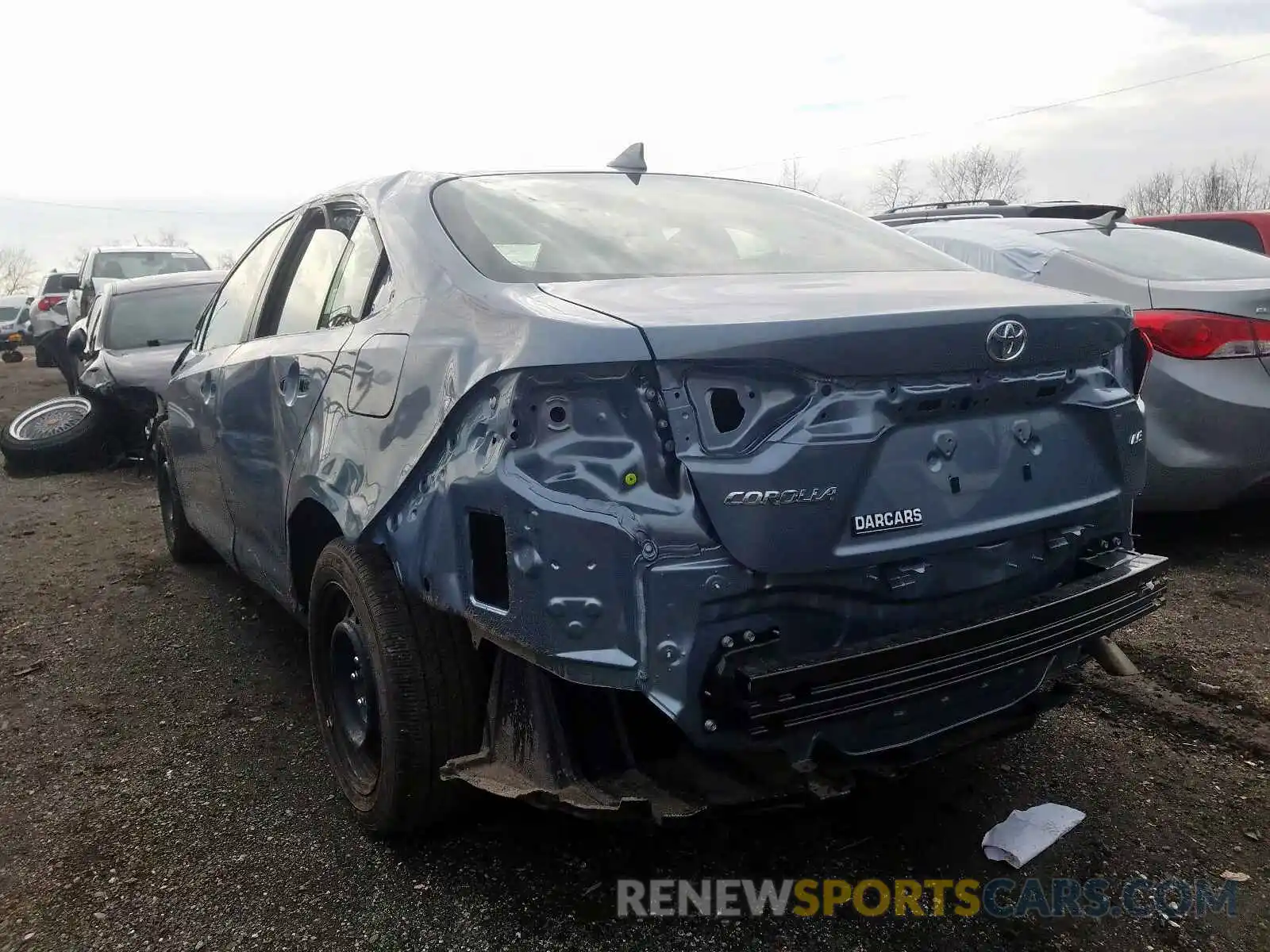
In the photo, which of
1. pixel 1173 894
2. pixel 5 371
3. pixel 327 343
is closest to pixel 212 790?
pixel 327 343

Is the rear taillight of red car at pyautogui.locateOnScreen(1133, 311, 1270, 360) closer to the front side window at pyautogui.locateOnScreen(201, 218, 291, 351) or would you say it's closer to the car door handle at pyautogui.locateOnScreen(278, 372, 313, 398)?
the car door handle at pyautogui.locateOnScreen(278, 372, 313, 398)

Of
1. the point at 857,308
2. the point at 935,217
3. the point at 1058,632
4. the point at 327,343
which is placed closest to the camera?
the point at 857,308

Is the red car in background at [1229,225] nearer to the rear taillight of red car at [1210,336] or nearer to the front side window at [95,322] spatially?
the rear taillight of red car at [1210,336]

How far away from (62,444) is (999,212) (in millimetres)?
7271

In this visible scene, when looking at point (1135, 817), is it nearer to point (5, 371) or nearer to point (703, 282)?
point (703, 282)

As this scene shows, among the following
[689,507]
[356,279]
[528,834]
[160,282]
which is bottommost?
[528,834]

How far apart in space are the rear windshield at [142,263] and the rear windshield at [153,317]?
5146 millimetres

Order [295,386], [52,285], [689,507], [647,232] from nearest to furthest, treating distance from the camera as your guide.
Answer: [689,507]
[647,232]
[295,386]
[52,285]

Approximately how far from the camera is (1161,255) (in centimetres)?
473

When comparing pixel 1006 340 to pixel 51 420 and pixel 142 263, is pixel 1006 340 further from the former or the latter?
pixel 142 263

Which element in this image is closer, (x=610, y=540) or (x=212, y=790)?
(x=610, y=540)

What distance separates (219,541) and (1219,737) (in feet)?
11.8

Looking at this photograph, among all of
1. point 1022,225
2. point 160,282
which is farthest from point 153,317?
point 1022,225

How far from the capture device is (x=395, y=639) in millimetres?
2422
